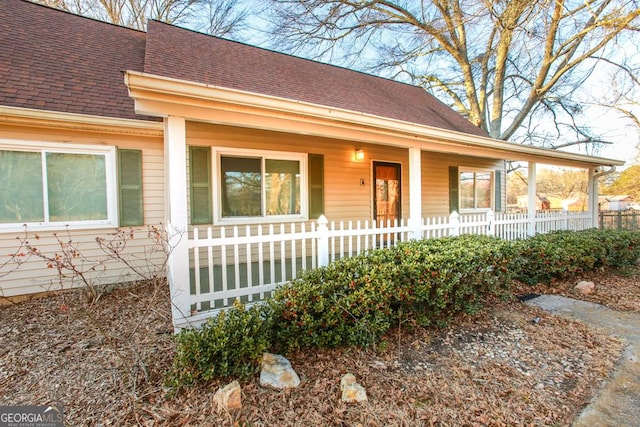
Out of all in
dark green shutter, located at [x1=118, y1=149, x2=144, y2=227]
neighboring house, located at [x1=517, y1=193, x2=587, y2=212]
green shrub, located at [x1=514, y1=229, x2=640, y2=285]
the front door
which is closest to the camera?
green shrub, located at [x1=514, y1=229, x2=640, y2=285]

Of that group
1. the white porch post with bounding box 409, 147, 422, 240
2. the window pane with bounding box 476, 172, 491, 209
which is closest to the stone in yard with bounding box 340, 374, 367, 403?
the white porch post with bounding box 409, 147, 422, 240

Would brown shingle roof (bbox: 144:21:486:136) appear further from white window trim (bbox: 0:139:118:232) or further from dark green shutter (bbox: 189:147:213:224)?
white window trim (bbox: 0:139:118:232)

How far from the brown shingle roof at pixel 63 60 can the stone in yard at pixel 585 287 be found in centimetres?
760

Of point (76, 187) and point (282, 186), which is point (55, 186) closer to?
point (76, 187)

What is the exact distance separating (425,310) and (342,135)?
2.54m

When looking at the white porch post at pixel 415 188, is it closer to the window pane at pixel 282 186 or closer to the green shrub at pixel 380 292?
the green shrub at pixel 380 292

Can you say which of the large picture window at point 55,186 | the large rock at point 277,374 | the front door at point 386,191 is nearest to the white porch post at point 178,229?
the large rock at point 277,374

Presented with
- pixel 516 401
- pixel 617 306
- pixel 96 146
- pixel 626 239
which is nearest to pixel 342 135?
pixel 516 401

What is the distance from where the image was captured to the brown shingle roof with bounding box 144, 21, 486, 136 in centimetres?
509

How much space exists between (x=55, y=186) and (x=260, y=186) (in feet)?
10.1

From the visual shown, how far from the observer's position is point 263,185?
592 cm

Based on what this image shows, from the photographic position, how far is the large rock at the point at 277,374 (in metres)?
2.33

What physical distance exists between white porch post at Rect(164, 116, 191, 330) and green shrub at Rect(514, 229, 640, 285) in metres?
4.20

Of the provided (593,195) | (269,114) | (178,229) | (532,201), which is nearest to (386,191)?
(532,201)
